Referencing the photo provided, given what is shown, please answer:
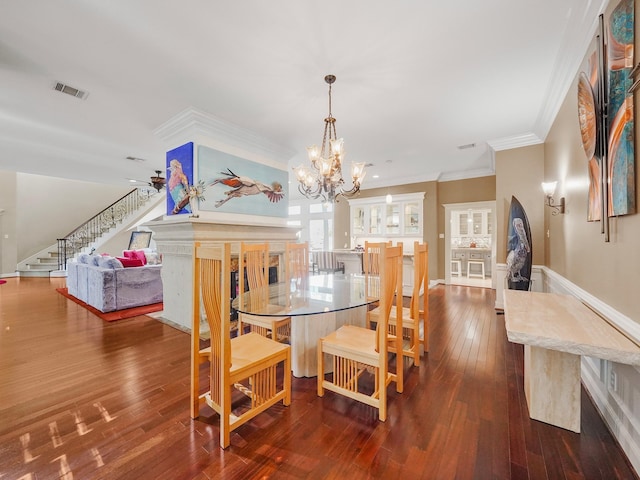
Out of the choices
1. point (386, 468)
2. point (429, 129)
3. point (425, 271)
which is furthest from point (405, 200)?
point (386, 468)

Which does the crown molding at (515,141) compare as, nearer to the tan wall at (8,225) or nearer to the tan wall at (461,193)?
the tan wall at (461,193)

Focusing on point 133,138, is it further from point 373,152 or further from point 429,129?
point 429,129

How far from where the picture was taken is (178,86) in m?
2.80

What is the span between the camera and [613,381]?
1686 mm

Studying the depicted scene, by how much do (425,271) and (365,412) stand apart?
1.56 m

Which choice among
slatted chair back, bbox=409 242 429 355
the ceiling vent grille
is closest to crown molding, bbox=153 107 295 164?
slatted chair back, bbox=409 242 429 355

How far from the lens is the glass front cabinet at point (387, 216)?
6957 mm

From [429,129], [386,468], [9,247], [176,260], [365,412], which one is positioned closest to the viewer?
[386,468]

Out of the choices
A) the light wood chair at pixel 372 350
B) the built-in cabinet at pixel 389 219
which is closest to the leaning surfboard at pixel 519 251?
the built-in cabinet at pixel 389 219

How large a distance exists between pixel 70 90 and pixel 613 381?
5459 millimetres

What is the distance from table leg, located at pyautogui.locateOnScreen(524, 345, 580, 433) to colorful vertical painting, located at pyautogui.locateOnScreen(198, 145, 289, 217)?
367 cm

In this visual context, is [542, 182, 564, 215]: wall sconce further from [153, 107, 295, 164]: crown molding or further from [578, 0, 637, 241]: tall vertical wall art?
[153, 107, 295, 164]: crown molding

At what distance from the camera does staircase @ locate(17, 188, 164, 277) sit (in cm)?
820

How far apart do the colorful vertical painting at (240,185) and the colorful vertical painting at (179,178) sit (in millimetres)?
168
